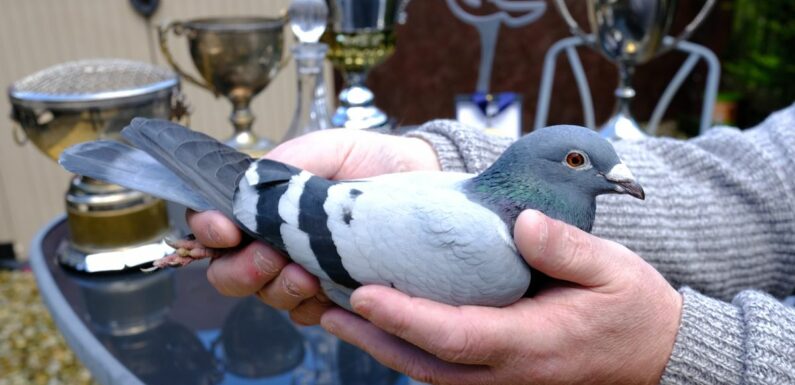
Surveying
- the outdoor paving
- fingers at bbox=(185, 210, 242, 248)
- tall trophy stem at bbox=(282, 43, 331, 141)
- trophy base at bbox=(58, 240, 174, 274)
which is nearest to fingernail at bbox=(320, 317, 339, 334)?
fingers at bbox=(185, 210, 242, 248)

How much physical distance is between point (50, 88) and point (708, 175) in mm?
978

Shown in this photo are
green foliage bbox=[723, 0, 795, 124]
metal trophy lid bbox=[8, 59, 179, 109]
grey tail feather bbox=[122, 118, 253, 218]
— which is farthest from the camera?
green foliage bbox=[723, 0, 795, 124]

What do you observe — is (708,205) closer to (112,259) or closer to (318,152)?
(318,152)

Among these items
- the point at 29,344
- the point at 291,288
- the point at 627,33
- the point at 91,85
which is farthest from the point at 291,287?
the point at 29,344

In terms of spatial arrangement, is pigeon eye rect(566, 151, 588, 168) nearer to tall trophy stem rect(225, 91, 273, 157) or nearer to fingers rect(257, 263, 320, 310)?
fingers rect(257, 263, 320, 310)

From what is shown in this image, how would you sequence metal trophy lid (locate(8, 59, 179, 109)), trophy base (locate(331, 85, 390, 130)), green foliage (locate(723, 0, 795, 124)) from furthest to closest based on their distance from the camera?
green foliage (locate(723, 0, 795, 124)), trophy base (locate(331, 85, 390, 130)), metal trophy lid (locate(8, 59, 179, 109))

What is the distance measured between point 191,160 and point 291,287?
16 centimetres

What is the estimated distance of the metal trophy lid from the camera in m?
0.96

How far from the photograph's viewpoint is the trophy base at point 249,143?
1.33 metres

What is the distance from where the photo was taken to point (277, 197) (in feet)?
2.00

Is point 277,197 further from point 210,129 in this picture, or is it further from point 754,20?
point 754,20

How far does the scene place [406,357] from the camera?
606 millimetres

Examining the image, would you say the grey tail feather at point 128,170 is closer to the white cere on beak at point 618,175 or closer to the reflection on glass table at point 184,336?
the reflection on glass table at point 184,336

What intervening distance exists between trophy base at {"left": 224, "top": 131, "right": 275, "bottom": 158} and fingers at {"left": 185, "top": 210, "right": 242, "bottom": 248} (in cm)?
68
